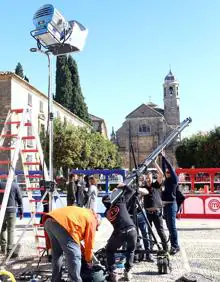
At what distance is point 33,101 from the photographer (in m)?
39.4

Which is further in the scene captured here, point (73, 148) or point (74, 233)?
point (73, 148)

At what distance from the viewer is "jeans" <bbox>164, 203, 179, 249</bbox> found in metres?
7.99

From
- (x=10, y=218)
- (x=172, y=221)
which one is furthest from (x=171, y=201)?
(x=10, y=218)

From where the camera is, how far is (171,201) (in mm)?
8148

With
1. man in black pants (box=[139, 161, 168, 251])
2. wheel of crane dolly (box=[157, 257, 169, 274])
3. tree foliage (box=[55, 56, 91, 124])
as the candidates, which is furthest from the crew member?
tree foliage (box=[55, 56, 91, 124])

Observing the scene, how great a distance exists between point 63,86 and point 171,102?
46826mm

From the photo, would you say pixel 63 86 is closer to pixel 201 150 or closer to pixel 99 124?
pixel 99 124

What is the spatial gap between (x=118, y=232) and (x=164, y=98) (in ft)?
321

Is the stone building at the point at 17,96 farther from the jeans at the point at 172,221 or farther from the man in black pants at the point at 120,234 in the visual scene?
the man in black pants at the point at 120,234

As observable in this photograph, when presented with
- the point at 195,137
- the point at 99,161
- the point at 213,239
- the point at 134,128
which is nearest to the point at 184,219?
the point at 213,239

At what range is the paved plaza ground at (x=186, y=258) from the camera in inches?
253

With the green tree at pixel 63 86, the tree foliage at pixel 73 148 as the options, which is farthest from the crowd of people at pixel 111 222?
the green tree at pixel 63 86

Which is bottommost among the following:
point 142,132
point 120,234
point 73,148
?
point 120,234

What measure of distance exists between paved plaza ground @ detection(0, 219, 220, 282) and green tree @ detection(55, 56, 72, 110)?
49524mm
